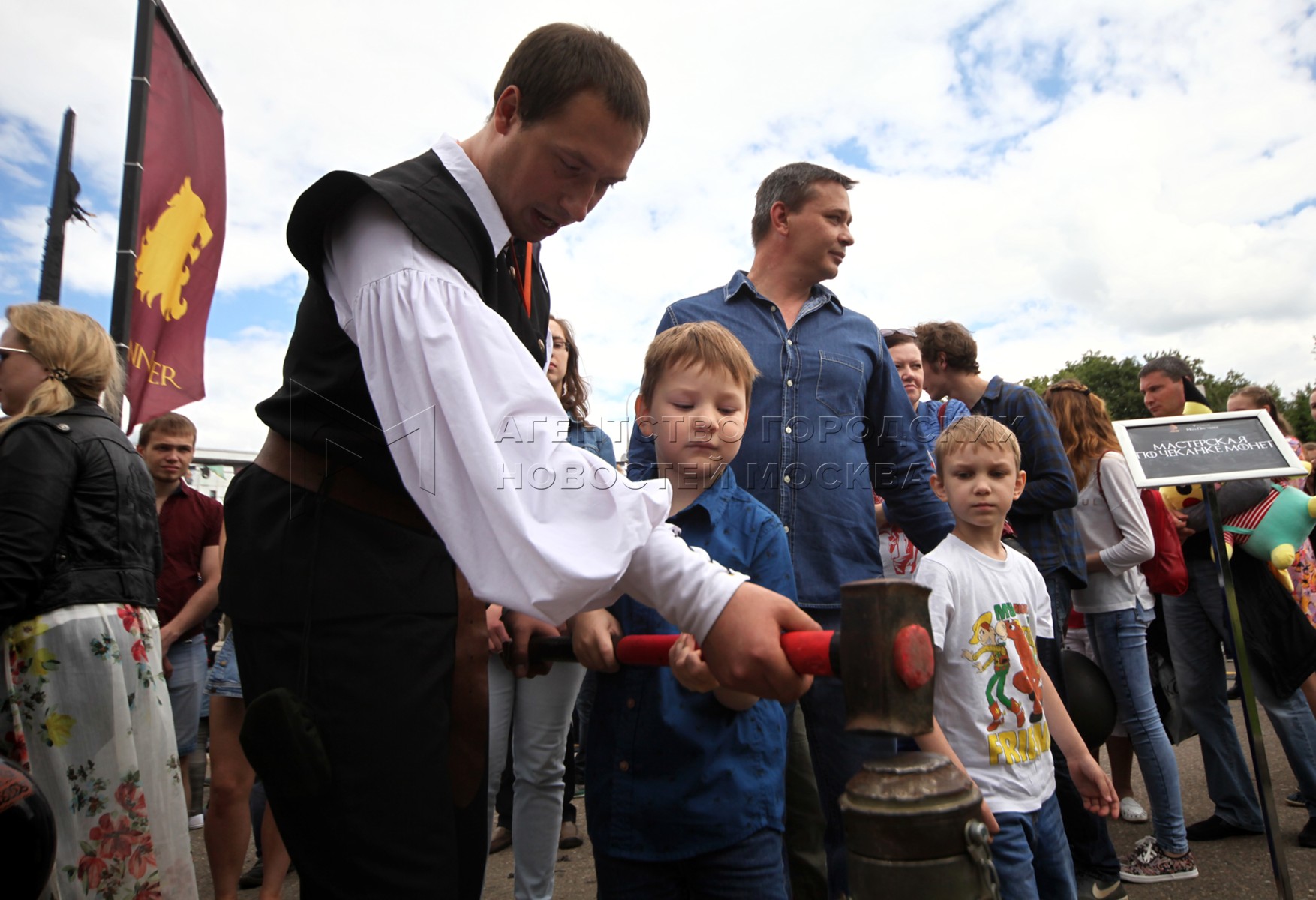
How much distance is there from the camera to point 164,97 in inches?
192

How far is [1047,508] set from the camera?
360 cm

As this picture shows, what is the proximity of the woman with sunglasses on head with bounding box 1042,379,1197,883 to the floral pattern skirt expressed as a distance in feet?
11.9

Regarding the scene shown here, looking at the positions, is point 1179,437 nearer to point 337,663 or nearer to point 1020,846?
point 1020,846

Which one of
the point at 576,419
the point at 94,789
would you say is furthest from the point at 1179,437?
the point at 94,789

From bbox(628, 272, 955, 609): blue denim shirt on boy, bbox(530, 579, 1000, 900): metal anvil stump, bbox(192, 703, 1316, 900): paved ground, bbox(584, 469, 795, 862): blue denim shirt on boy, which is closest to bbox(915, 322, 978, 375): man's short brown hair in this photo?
bbox(628, 272, 955, 609): blue denim shirt on boy

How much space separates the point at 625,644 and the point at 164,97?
481 centimetres

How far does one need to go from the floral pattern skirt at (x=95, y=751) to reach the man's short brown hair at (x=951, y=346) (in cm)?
352

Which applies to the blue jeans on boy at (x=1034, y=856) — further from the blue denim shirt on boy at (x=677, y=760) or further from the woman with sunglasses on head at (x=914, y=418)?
the woman with sunglasses on head at (x=914, y=418)

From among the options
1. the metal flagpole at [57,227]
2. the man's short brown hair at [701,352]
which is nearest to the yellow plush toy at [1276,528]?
the man's short brown hair at [701,352]

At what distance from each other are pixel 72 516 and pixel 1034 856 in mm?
3046

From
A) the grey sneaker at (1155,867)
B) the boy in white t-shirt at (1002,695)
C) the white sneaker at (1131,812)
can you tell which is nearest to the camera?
the boy in white t-shirt at (1002,695)

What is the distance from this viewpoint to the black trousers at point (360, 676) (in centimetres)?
136

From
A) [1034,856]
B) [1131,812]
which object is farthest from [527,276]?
[1131,812]

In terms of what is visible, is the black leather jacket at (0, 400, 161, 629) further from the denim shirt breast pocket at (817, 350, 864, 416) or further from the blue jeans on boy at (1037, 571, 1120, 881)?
the blue jeans on boy at (1037, 571, 1120, 881)
